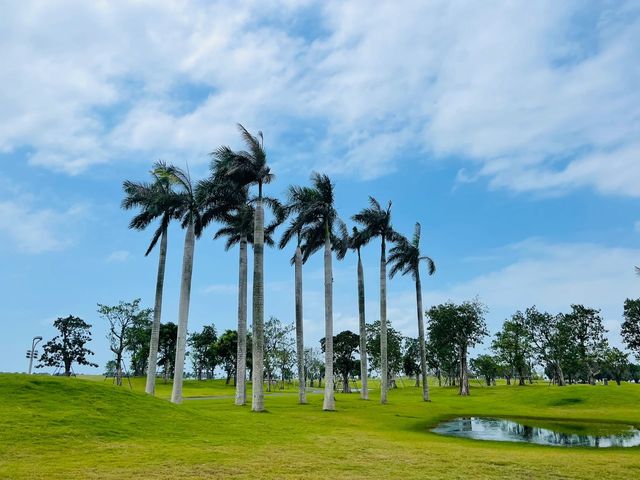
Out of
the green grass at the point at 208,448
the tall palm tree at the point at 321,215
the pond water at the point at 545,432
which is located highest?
the tall palm tree at the point at 321,215

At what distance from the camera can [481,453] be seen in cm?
1827

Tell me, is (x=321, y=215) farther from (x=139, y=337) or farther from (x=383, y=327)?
(x=139, y=337)

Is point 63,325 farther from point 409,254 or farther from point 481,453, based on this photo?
point 481,453

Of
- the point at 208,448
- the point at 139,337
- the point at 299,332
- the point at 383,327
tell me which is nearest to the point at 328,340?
the point at 299,332

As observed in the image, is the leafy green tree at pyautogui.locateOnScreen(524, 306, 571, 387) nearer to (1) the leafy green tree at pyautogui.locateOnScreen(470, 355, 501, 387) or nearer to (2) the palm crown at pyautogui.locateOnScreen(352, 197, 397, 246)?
(1) the leafy green tree at pyautogui.locateOnScreen(470, 355, 501, 387)

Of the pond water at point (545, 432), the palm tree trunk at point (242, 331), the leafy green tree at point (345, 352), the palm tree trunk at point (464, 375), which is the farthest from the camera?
the leafy green tree at point (345, 352)

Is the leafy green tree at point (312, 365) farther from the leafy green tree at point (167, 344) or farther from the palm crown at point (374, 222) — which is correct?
the palm crown at point (374, 222)

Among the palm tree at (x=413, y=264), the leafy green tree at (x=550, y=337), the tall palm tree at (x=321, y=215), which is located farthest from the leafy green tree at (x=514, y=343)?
the tall palm tree at (x=321, y=215)

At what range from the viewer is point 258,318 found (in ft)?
121

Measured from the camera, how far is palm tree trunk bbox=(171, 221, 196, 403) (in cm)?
3944

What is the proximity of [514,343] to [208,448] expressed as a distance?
302 ft

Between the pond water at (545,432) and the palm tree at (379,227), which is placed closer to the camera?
the pond water at (545,432)

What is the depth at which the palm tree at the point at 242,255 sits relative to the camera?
43.1 meters

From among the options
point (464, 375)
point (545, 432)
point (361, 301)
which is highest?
point (361, 301)
